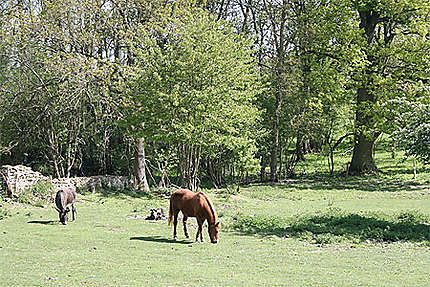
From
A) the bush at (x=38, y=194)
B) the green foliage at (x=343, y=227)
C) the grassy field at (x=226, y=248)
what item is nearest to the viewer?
the grassy field at (x=226, y=248)

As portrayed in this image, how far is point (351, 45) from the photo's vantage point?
34.4 m

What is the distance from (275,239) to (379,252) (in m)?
3.12

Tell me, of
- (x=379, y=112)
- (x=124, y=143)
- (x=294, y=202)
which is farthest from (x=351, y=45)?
(x=124, y=143)

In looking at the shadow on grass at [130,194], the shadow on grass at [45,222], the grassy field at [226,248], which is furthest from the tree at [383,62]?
the shadow on grass at [45,222]

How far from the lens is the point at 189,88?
25.8m

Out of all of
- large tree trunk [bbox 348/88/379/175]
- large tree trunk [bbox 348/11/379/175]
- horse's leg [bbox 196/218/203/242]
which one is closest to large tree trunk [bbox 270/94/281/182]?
large tree trunk [bbox 348/11/379/175]

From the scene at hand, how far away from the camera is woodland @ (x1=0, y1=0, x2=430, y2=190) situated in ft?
86.2

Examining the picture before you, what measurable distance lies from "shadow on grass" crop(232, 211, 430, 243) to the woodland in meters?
6.97

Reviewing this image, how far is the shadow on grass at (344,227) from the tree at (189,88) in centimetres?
811

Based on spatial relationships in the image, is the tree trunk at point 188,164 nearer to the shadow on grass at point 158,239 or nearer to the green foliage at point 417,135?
the shadow on grass at point 158,239

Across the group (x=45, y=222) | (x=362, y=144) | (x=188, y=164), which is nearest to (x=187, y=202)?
(x=45, y=222)

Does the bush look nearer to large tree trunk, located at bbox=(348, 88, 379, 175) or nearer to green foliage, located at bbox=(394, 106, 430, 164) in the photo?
green foliage, located at bbox=(394, 106, 430, 164)

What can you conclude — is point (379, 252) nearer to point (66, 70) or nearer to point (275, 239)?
point (275, 239)

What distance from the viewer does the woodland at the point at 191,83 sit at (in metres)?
26.3
